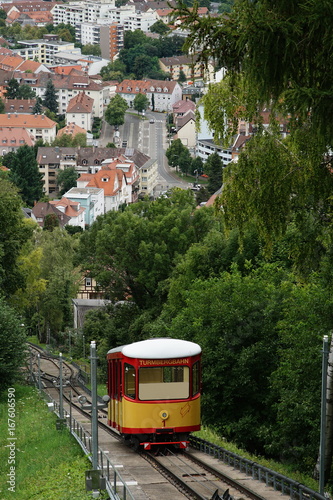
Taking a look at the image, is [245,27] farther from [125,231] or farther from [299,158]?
[125,231]

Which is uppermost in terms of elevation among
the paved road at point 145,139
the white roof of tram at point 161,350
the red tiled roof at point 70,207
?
the white roof of tram at point 161,350

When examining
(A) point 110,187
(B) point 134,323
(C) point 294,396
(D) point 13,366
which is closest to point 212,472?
(C) point 294,396

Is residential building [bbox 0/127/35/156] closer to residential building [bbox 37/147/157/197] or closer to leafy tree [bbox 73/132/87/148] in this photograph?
leafy tree [bbox 73/132/87/148]

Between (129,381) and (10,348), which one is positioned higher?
(129,381)

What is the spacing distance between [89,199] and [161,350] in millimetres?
113363

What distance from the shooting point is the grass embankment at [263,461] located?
20750mm

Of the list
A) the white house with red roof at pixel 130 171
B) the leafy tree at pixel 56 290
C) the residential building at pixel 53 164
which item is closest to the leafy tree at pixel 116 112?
the residential building at pixel 53 164

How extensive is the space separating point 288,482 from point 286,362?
6.58 meters

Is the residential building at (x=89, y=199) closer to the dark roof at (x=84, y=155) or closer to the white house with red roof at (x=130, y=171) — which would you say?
the white house with red roof at (x=130, y=171)

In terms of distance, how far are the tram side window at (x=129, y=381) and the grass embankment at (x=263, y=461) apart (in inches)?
107

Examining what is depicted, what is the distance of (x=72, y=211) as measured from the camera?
12562 cm

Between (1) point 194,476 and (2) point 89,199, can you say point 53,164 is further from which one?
(1) point 194,476

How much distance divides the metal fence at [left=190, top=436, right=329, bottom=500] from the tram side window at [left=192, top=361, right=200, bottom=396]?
1.28 meters

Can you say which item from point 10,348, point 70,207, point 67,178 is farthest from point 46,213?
point 10,348
